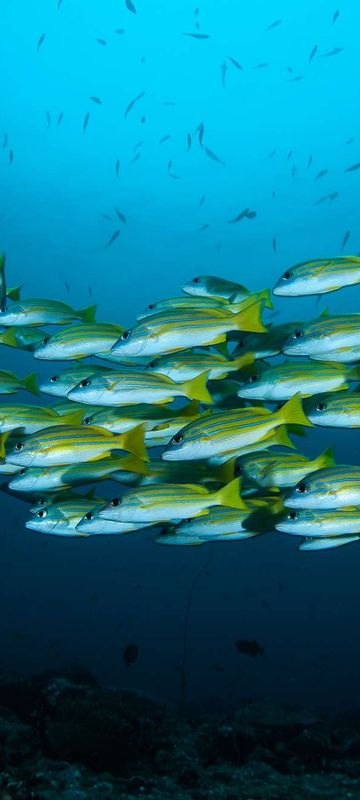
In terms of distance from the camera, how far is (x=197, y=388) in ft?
16.0

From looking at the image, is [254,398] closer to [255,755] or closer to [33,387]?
[33,387]

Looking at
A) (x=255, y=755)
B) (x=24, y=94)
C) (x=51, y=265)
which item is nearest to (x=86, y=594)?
(x=51, y=265)

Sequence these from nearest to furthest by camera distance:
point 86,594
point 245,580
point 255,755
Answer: point 255,755
point 86,594
point 245,580

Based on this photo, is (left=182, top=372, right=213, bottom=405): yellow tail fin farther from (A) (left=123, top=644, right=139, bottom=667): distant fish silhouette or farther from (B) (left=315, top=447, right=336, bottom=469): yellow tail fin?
(A) (left=123, top=644, right=139, bottom=667): distant fish silhouette

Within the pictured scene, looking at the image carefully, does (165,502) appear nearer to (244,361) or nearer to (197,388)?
(197,388)

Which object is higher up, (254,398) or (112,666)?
(254,398)

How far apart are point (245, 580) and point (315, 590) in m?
7.15

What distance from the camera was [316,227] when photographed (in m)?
29.6

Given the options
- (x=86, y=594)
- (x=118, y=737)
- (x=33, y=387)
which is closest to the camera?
(x=33, y=387)

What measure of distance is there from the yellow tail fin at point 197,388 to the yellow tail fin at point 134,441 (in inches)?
17.8

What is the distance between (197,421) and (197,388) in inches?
14.3

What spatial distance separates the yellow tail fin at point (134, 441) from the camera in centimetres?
464

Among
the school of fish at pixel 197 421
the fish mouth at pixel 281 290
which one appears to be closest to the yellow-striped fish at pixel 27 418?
the school of fish at pixel 197 421

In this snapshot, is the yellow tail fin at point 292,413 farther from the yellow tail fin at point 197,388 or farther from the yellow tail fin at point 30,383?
the yellow tail fin at point 30,383
